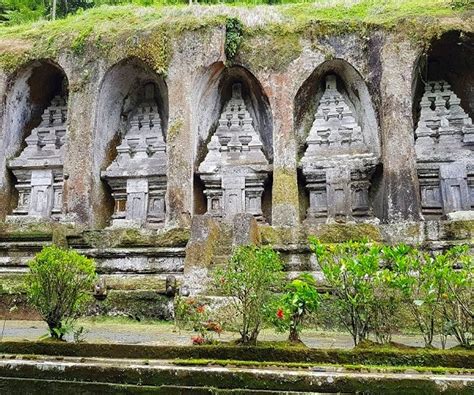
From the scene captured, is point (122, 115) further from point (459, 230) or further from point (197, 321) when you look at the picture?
point (197, 321)

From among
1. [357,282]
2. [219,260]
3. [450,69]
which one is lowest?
[357,282]

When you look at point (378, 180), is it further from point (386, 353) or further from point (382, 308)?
point (386, 353)

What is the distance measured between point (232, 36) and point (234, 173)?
11.8ft

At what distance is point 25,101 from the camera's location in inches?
622

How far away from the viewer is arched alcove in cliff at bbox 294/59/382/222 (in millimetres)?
13633

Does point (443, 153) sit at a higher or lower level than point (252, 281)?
higher

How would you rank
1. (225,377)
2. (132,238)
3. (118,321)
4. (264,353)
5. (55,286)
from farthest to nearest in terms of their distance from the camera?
(132,238) → (118,321) → (55,286) → (264,353) → (225,377)

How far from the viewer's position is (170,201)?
12742 millimetres

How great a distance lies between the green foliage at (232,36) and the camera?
45.1 feet

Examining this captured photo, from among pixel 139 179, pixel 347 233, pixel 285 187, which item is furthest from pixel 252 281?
pixel 139 179

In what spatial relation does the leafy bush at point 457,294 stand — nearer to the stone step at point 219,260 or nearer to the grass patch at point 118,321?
the grass patch at point 118,321

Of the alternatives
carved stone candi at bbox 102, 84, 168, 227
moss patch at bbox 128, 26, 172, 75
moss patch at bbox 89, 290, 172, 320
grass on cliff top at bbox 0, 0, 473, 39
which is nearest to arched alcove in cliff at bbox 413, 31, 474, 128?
grass on cliff top at bbox 0, 0, 473, 39

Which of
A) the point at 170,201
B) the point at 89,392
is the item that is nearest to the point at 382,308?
the point at 89,392

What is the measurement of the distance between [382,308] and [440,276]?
63cm
